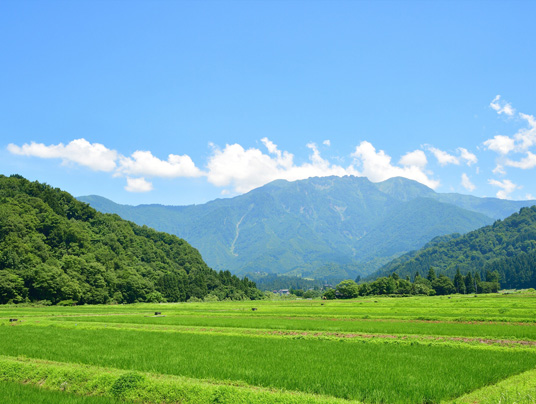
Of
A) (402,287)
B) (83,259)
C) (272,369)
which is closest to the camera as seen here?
(272,369)

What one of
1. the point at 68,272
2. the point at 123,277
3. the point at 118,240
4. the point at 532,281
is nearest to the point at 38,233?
the point at 68,272

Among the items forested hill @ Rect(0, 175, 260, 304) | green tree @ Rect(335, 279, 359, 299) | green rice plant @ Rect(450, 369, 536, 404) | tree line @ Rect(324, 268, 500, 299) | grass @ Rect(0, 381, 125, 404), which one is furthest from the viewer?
tree line @ Rect(324, 268, 500, 299)

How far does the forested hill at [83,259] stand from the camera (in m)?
91.9

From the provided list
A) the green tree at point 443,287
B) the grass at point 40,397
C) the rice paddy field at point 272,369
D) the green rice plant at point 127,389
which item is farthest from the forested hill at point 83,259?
the grass at point 40,397

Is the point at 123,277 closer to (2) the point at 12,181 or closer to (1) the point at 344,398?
(2) the point at 12,181

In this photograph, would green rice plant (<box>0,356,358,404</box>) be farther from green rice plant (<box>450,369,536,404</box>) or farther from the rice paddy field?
green rice plant (<box>450,369,536,404</box>)

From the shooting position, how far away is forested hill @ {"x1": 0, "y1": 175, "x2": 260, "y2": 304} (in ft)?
301

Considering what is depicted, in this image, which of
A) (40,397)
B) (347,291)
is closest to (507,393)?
(40,397)

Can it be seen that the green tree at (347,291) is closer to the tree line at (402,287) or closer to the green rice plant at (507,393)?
the tree line at (402,287)

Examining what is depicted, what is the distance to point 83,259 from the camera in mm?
109500

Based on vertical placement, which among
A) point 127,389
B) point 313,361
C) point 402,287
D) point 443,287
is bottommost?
point 443,287

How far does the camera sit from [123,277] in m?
118

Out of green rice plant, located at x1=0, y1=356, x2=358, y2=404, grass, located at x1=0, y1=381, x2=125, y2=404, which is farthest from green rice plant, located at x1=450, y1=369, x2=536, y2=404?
grass, located at x1=0, y1=381, x2=125, y2=404

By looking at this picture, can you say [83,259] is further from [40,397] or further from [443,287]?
[443,287]
